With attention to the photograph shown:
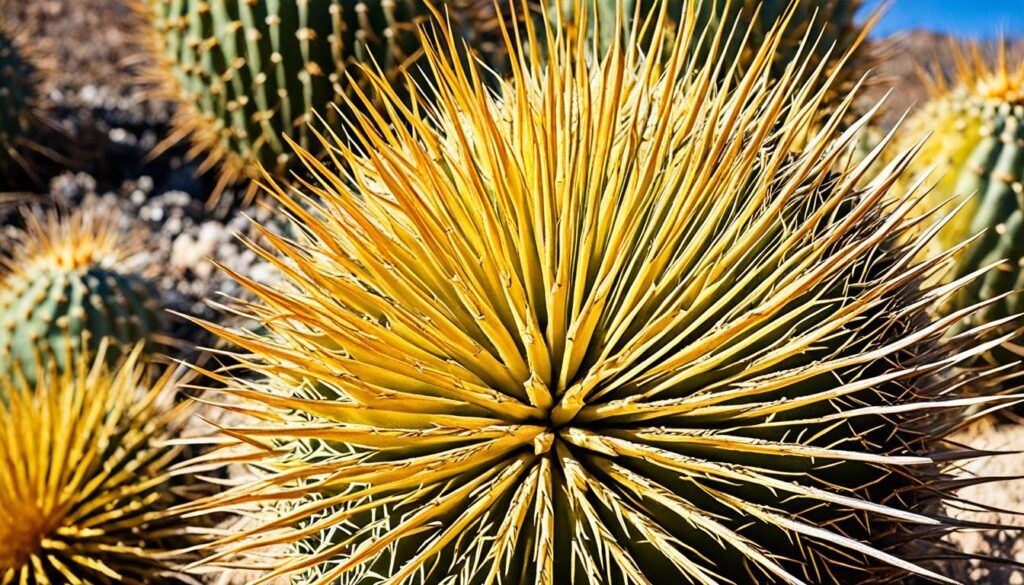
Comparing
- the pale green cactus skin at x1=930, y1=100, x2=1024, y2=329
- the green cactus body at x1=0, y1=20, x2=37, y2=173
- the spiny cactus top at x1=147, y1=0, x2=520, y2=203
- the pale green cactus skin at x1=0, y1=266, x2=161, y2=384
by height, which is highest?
the green cactus body at x1=0, y1=20, x2=37, y2=173

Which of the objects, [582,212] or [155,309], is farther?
[155,309]

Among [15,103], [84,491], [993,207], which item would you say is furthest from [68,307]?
[993,207]

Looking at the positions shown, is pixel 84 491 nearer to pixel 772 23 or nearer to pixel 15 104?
pixel 772 23

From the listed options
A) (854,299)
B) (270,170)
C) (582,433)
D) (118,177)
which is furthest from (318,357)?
(118,177)

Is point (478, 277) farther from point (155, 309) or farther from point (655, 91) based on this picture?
point (155, 309)

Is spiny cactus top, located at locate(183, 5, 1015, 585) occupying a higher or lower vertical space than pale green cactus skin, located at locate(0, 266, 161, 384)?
lower

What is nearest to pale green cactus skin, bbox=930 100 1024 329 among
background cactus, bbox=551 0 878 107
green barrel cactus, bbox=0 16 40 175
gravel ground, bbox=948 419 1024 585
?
gravel ground, bbox=948 419 1024 585

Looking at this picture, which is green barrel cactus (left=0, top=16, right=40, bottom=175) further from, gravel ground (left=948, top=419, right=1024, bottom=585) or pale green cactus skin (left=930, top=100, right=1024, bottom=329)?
gravel ground (left=948, top=419, right=1024, bottom=585)

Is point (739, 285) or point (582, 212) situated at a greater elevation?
point (582, 212)
